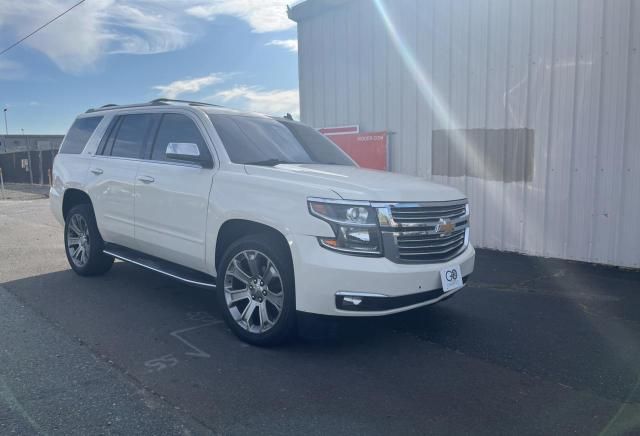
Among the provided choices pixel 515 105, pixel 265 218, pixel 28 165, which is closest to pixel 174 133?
pixel 265 218

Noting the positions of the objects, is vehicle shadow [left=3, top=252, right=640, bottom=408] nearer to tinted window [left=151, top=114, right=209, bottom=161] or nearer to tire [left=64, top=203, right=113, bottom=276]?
tire [left=64, top=203, right=113, bottom=276]

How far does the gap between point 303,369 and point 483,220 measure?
540 centimetres

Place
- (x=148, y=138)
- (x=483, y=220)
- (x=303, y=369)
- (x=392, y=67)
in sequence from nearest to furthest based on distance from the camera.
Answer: (x=303, y=369)
(x=148, y=138)
(x=483, y=220)
(x=392, y=67)

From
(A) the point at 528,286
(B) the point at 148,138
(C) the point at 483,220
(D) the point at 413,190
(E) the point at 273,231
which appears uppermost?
(B) the point at 148,138

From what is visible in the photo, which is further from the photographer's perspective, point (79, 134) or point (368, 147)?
point (368, 147)

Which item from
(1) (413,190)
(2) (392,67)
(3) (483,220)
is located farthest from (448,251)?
(2) (392,67)

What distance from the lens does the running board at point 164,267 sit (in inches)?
179

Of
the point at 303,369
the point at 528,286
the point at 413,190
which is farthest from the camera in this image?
the point at 528,286

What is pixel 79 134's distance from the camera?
652 centimetres

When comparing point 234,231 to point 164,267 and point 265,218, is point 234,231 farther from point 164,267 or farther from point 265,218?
point 164,267

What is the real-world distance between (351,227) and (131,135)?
319 cm

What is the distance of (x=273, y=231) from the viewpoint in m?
4.00

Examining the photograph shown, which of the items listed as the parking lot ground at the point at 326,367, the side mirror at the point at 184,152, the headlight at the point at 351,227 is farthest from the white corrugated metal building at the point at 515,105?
the side mirror at the point at 184,152

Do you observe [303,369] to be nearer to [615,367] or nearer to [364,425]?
[364,425]
